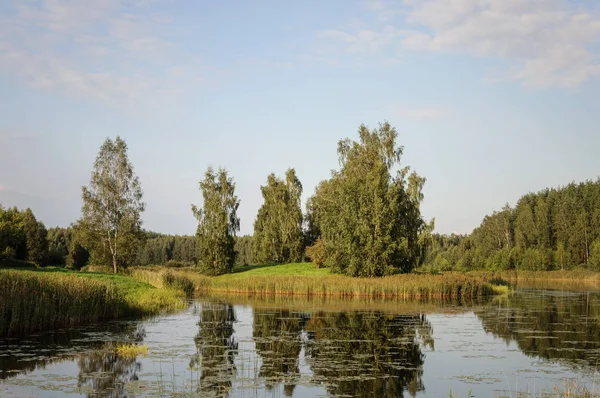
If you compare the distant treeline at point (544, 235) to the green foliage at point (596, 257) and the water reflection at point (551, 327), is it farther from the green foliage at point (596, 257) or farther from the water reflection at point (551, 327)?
the water reflection at point (551, 327)

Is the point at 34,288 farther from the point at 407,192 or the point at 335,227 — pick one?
the point at 407,192

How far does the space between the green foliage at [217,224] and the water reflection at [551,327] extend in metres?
33.2

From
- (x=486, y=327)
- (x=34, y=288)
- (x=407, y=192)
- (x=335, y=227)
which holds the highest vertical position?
(x=407, y=192)

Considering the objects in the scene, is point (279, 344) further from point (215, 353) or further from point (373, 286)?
point (373, 286)

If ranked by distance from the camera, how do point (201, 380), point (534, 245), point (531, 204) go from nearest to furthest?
point (201, 380), point (534, 245), point (531, 204)

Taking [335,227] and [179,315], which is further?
[335,227]

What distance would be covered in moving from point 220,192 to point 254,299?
967 inches

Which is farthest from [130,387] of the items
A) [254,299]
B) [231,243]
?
[231,243]

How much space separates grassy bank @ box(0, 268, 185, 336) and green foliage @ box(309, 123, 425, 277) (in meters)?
26.0

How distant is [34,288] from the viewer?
20797mm

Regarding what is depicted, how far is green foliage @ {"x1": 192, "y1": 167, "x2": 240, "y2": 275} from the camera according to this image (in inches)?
2510

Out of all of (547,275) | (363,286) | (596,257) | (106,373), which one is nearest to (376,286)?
(363,286)

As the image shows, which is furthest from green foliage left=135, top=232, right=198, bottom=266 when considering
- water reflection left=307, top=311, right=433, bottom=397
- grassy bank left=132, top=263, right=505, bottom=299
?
water reflection left=307, top=311, right=433, bottom=397

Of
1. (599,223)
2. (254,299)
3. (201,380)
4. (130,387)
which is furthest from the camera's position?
(599,223)
